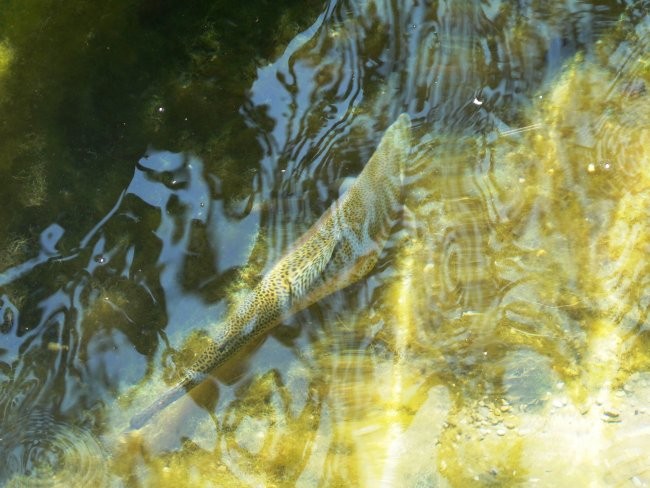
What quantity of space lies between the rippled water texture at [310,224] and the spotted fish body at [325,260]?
11 cm

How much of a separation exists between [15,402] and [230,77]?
119 inches

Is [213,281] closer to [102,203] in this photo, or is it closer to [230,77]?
[102,203]

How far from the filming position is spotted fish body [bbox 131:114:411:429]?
426 cm

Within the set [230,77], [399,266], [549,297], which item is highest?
[230,77]

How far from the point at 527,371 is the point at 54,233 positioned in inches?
149

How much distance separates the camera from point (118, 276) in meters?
4.43

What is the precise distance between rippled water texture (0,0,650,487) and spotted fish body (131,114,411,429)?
0.11 m

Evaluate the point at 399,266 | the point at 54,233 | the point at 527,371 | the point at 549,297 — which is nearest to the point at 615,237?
the point at 549,297

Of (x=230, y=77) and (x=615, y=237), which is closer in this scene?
(x=615, y=237)

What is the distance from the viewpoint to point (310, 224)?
453cm

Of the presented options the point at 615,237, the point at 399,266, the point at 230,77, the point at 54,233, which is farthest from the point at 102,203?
the point at 615,237

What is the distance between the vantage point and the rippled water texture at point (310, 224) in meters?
4.18

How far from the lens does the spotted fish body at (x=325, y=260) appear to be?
4258 millimetres

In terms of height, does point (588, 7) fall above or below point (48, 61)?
below
